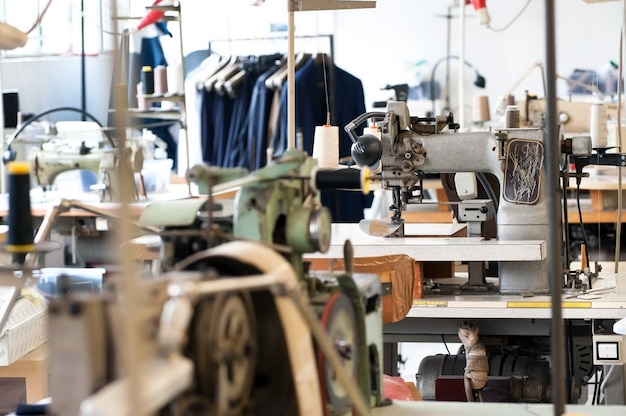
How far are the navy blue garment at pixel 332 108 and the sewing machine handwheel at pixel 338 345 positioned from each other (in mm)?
4352

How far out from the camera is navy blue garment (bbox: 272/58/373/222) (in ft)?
19.9

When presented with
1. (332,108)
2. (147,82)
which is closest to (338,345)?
(147,82)

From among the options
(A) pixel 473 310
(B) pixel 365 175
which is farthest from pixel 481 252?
(B) pixel 365 175

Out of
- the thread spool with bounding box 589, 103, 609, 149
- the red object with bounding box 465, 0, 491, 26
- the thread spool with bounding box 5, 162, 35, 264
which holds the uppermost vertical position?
the red object with bounding box 465, 0, 491, 26

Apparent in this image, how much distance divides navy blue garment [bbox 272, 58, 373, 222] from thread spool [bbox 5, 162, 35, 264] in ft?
13.8

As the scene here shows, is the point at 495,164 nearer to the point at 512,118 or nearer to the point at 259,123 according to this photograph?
the point at 512,118

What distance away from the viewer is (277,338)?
1.31 metres

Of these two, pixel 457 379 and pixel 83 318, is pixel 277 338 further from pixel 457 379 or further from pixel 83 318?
pixel 457 379

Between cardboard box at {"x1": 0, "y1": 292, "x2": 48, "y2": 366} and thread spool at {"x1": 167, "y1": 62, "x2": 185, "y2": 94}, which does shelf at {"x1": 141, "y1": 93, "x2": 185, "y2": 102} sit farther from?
cardboard box at {"x1": 0, "y1": 292, "x2": 48, "y2": 366}

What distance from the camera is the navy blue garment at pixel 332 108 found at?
607 cm

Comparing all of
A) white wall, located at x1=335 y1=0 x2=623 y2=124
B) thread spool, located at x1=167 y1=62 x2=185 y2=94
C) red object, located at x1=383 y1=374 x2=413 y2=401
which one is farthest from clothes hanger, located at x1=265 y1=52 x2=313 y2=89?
red object, located at x1=383 y1=374 x2=413 y2=401

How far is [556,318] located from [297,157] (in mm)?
465

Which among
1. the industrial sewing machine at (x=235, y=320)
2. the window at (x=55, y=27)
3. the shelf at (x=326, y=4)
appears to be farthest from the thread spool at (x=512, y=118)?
the window at (x=55, y=27)

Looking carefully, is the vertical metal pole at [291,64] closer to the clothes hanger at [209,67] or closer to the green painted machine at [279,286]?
the green painted machine at [279,286]
